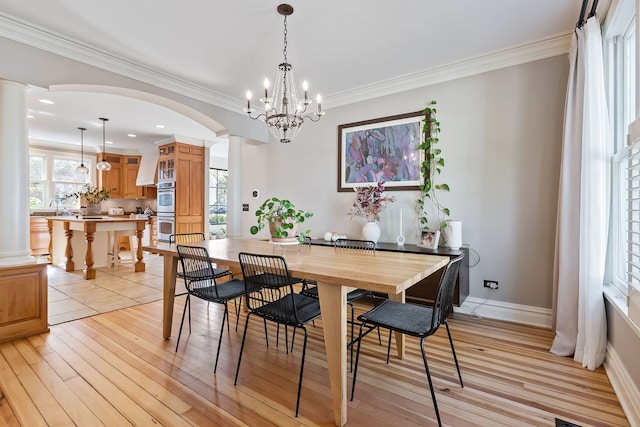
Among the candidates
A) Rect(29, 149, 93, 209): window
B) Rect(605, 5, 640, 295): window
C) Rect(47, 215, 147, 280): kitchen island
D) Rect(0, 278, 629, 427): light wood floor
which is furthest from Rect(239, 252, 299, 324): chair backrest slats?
Rect(29, 149, 93, 209): window

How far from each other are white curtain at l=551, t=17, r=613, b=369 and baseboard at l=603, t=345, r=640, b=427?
0.32 feet

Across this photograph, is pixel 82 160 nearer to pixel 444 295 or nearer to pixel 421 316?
pixel 421 316

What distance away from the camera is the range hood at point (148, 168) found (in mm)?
7215

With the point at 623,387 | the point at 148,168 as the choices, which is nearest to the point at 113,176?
the point at 148,168

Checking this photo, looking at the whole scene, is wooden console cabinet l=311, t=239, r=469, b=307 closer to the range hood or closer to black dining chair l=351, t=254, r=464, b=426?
black dining chair l=351, t=254, r=464, b=426

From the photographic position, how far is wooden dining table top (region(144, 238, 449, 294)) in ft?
4.97

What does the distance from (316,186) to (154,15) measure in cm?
263

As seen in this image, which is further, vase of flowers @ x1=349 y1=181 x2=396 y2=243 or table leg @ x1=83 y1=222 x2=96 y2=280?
table leg @ x1=83 y1=222 x2=96 y2=280

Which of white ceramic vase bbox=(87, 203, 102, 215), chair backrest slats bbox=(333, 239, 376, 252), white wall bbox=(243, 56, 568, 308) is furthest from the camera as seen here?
white ceramic vase bbox=(87, 203, 102, 215)

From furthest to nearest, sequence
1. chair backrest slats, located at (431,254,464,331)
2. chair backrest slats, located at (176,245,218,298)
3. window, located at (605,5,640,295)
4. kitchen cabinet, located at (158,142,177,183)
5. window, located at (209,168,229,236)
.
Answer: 1. window, located at (209,168,229,236)
2. kitchen cabinet, located at (158,142,177,183)
3. chair backrest slats, located at (176,245,218,298)
4. window, located at (605,5,640,295)
5. chair backrest slats, located at (431,254,464,331)

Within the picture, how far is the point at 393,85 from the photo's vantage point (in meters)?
3.71

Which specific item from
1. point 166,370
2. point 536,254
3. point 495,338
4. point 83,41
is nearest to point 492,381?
point 495,338

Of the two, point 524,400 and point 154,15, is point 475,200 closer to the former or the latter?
point 524,400

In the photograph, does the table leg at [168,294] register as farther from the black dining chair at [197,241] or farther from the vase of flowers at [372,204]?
the vase of flowers at [372,204]
